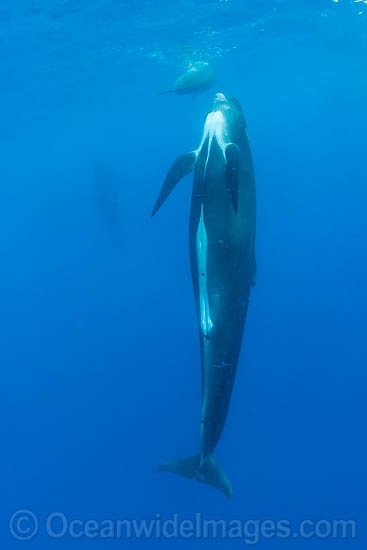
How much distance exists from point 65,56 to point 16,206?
84.5 meters

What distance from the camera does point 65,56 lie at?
23516mm

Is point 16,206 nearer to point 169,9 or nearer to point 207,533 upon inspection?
point 169,9

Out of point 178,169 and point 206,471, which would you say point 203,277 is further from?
point 206,471

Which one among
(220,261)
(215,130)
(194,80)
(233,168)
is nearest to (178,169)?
(215,130)

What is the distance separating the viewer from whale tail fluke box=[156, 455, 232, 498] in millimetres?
5145

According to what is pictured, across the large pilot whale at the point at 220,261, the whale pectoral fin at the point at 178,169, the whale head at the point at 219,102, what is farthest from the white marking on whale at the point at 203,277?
the whale head at the point at 219,102

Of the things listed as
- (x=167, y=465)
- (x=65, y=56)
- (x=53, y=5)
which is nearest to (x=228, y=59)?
(x=65, y=56)

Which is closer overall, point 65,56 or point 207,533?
point 207,533

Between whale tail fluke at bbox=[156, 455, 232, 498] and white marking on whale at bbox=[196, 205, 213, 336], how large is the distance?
171cm
